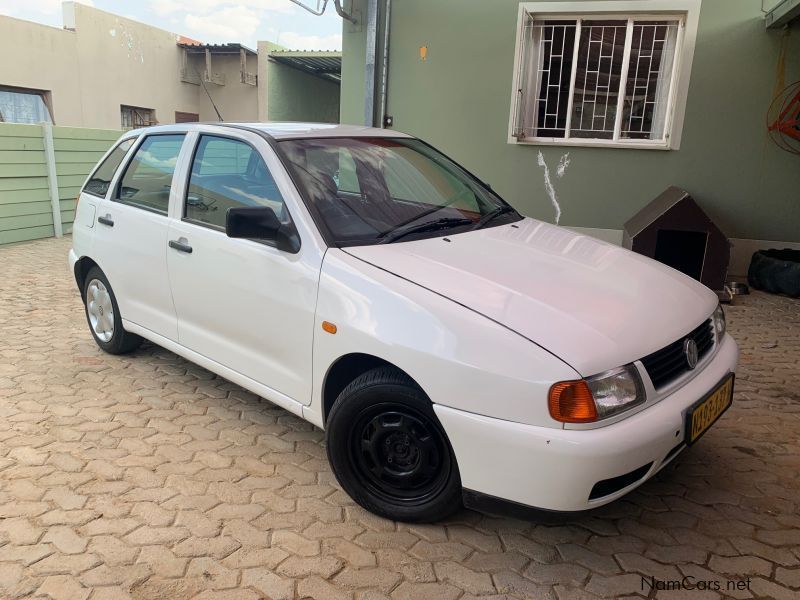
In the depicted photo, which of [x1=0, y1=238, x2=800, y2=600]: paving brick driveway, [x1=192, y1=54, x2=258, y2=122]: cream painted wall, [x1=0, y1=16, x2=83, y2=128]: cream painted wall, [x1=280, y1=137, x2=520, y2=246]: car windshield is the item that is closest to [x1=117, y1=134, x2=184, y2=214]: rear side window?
[x1=280, y1=137, x2=520, y2=246]: car windshield

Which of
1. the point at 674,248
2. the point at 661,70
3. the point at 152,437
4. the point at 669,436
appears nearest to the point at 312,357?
the point at 152,437

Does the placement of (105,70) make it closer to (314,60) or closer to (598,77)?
(314,60)

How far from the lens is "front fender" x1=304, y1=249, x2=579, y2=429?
216cm

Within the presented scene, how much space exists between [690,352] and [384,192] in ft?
5.43

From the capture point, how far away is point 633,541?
2.62 m

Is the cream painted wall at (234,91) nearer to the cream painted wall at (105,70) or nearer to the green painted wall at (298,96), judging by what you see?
the cream painted wall at (105,70)

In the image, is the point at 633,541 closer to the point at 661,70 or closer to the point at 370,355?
the point at 370,355

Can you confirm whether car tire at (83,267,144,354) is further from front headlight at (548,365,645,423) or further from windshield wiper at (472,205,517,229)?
front headlight at (548,365,645,423)

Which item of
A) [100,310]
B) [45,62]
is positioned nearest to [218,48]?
[45,62]

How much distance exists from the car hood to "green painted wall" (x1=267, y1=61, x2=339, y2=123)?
1556cm

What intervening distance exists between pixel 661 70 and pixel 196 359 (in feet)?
21.0

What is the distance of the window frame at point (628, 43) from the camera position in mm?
6965

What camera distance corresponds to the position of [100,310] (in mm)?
4605

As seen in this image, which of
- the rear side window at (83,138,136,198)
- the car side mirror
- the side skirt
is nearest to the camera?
the car side mirror
